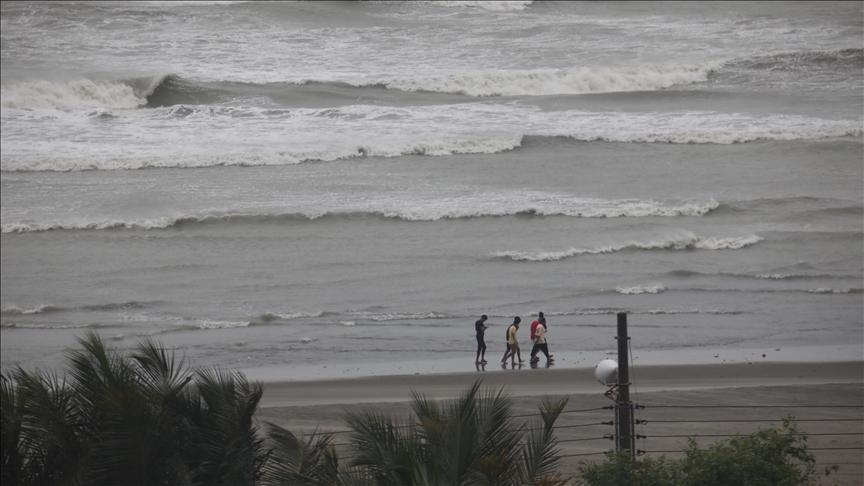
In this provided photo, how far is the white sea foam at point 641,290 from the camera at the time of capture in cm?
1599

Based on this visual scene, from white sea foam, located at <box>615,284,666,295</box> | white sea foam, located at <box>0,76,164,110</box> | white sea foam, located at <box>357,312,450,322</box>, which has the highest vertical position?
white sea foam, located at <box>0,76,164,110</box>

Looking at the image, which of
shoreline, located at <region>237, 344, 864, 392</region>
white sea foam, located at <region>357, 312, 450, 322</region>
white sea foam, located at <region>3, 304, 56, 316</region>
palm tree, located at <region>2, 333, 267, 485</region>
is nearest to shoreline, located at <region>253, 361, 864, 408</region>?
shoreline, located at <region>237, 344, 864, 392</region>

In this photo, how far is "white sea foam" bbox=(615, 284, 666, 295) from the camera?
1599 centimetres

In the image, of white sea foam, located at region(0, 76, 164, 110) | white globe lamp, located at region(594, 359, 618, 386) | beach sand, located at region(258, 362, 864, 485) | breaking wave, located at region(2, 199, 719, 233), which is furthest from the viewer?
white sea foam, located at region(0, 76, 164, 110)

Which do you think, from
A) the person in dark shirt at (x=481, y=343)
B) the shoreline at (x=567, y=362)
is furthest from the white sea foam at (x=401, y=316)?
the person in dark shirt at (x=481, y=343)

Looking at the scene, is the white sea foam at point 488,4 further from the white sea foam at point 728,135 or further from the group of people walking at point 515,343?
the group of people walking at point 515,343

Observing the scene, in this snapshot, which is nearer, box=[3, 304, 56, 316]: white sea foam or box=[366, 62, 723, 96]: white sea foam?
box=[3, 304, 56, 316]: white sea foam

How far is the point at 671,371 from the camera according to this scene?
39.8 ft

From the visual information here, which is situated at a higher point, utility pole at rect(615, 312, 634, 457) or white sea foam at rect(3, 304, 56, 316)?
white sea foam at rect(3, 304, 56, 316)

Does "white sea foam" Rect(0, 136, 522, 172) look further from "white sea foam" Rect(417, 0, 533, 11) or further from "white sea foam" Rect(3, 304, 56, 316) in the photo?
"white sea foam" Rect(3, 304, 56, 316)

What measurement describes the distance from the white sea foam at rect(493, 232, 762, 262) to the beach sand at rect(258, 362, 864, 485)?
5880mm

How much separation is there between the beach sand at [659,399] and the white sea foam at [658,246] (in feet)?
19.3

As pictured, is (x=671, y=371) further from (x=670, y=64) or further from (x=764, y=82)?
(x=670, y=64)

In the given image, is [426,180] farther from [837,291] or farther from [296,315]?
[837,291]
